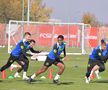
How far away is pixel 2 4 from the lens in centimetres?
8256

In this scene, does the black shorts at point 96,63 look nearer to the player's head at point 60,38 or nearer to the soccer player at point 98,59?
the soccer player at point 98,59

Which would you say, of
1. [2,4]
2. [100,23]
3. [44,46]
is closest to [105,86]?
[44,46]

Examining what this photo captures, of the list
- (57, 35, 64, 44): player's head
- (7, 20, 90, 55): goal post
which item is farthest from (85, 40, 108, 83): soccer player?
(7, 20, 90, 55): goal post

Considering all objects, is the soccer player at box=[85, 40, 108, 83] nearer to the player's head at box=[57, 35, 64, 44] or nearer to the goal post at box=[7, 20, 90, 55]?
the player's head at box=[57, 35, 64, 44]

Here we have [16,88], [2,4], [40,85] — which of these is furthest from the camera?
[2,4]

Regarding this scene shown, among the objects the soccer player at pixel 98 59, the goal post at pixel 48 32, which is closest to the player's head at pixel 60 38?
the soccer player at pixel 98 59

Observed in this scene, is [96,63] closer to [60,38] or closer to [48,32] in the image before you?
[60,38]

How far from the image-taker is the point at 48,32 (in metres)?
48.4

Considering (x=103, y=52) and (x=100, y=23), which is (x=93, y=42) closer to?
(x=103, y=52)

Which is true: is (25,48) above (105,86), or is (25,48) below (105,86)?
above

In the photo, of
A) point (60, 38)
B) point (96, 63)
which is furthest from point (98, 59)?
point (60, 38)

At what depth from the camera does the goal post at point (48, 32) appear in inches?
1802

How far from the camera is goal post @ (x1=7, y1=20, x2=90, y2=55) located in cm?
4578

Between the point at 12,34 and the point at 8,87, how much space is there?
97.3 ft
